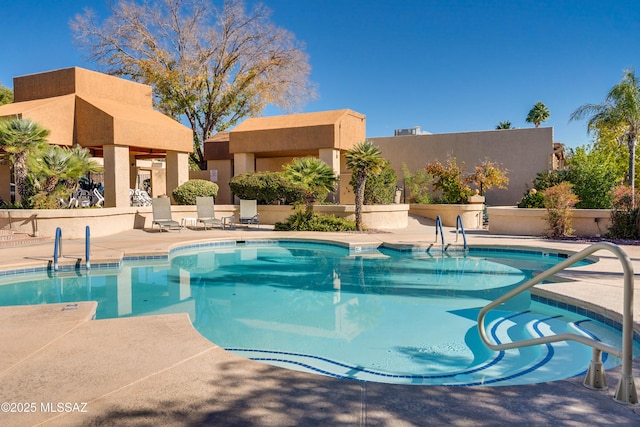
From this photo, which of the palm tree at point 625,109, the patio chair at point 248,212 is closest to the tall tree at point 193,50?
the patio chair at point 248,212

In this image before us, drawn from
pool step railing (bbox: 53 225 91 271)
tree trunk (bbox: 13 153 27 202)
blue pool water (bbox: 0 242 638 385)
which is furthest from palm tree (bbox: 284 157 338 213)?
tree trunk (bbox: 13 153 27 202)

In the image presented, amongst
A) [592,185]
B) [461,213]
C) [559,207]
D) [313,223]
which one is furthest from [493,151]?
[313,223]

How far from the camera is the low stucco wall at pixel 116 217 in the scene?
44.7ft

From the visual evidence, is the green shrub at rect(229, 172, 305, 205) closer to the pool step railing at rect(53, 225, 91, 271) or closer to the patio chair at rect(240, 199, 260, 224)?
the patio chair at rect(240, 199, 260, 224)

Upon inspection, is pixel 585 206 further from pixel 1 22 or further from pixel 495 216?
pixel 1 22

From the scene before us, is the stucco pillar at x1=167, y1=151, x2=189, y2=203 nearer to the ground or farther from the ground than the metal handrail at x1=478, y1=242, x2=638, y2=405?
farther from the ground

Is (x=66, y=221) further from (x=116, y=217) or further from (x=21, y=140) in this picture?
(x=21, y=140)

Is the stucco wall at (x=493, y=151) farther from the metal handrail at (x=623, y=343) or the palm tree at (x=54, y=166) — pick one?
the metal handrail at (x=623, y=343)

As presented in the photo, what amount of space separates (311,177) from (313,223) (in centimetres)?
175

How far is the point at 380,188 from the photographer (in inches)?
719

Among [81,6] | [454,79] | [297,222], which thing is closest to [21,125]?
[297,222]

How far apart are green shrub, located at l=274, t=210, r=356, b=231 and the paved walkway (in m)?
11.7

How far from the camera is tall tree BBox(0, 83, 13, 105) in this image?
3288 cm

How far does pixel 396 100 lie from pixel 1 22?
1036 inches
